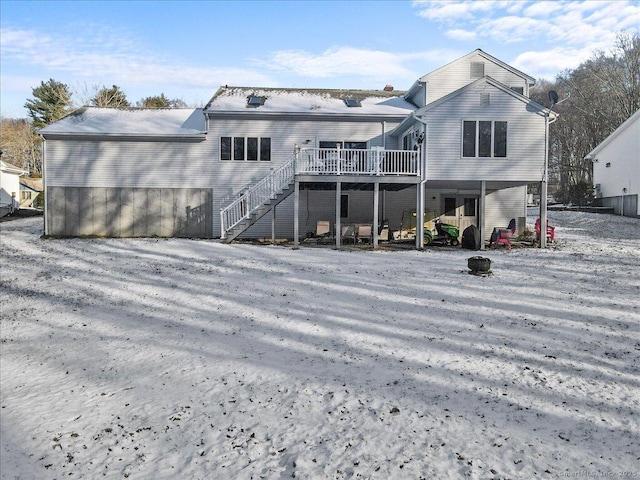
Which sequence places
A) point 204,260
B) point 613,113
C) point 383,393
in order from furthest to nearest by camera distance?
point 613,113 < point 204,260 < point 383,393

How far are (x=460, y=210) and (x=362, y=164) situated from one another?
238 inches

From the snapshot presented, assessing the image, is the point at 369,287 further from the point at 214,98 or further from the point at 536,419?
the point at 214,98

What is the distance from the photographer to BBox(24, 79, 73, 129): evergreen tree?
50250mm

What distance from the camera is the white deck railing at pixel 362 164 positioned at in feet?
51.3

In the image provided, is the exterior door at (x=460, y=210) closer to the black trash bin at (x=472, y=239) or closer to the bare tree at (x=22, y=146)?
the black trash bin at (x=472, y=239)

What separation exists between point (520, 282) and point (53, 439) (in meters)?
9.44

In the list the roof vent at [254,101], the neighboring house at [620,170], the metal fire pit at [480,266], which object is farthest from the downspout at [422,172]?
the neighboring house at [620,170]

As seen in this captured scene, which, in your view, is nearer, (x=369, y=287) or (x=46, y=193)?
(x=369, y=287)

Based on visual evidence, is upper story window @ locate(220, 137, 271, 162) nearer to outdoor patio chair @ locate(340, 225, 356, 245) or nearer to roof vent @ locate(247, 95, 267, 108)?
roof vent @ locate(247, 95, 267, 108)

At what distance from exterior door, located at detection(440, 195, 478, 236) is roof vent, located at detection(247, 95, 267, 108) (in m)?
9.15

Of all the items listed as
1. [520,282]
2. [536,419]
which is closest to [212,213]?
[520,282]

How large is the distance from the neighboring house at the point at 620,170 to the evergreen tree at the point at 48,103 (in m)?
51.0

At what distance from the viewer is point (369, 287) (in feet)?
33.0

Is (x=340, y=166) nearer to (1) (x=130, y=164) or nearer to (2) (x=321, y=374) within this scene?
(1) (x=130, y=164)
